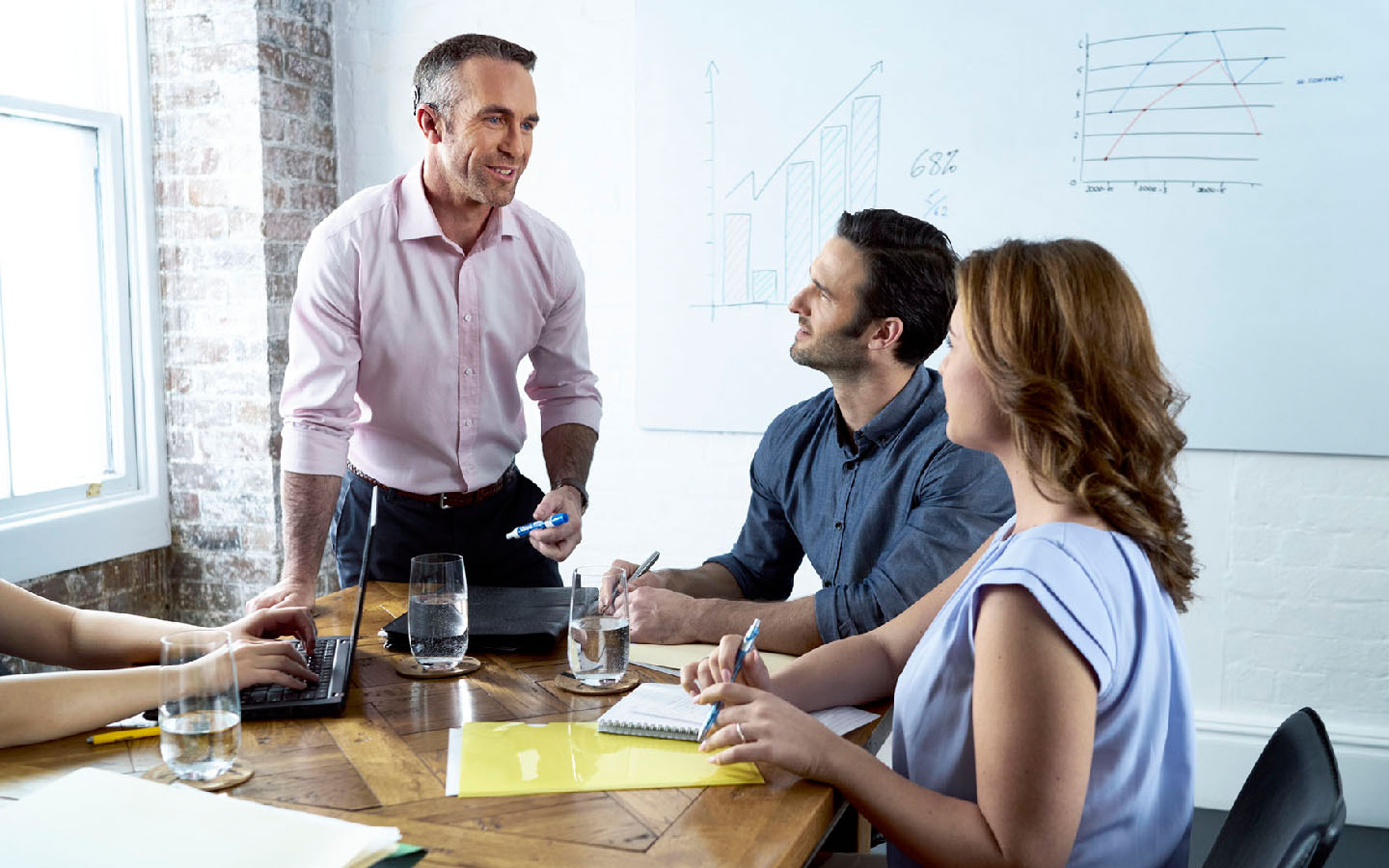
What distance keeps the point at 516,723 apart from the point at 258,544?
2371 mm

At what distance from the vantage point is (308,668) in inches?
59.2

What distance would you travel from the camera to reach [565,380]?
2703 mm

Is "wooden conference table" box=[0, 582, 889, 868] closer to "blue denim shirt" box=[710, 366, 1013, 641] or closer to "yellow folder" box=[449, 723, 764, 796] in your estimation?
"yellow folder" box=[449, 723, 764, 796]

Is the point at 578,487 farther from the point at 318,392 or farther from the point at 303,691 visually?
the point at 303,691

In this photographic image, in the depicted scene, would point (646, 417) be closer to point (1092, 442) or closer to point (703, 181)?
point (703, 181)

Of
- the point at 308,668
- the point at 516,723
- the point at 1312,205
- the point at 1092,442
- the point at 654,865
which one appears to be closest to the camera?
the point at 654,865

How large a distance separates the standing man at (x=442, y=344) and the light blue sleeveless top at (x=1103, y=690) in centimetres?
109

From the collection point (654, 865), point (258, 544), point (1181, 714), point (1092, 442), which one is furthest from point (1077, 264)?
point (258, 544)

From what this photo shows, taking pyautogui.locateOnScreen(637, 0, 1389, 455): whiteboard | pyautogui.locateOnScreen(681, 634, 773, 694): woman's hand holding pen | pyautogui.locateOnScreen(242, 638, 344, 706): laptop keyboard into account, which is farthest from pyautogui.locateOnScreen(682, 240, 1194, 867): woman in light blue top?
pyautogui.locateOnScreen(637, 0, 1389, 455): whiteboard

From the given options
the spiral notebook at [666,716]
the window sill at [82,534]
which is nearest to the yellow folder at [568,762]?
the spiral notebook at [666,716]

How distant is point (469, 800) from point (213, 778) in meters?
0.27

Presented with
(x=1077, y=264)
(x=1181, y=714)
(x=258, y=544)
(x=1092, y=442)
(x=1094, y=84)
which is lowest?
(x=258, y=544)

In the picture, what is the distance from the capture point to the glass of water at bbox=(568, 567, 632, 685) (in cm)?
149

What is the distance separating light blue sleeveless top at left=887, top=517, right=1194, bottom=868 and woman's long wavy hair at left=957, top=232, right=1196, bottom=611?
0.15 ft
